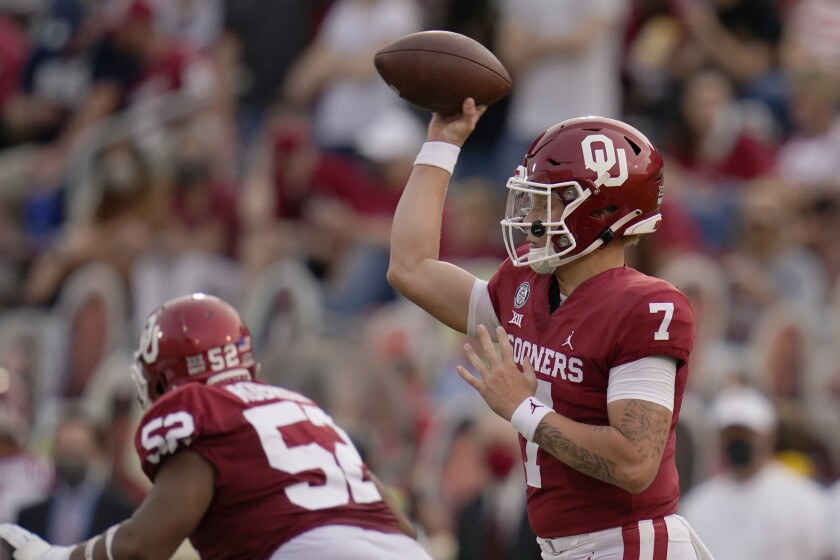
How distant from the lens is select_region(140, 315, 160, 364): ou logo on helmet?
482cm

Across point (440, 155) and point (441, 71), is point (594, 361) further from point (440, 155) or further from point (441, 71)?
point (441, 71)

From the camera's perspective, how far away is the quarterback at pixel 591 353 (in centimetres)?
389

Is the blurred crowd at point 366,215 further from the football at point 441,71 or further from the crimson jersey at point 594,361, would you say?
the crimson jersey at point 594,361

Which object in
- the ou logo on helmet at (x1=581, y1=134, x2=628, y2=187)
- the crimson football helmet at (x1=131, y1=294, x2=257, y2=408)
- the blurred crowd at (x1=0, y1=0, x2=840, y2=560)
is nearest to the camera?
the ou logo on helmet at (x1=581, y1=134, x2=628, y2=187)

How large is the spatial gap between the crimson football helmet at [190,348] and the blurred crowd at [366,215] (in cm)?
290

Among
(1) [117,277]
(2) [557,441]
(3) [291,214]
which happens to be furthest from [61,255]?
(2) [557,441]

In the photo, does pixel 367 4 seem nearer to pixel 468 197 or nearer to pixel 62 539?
pixel 468 197

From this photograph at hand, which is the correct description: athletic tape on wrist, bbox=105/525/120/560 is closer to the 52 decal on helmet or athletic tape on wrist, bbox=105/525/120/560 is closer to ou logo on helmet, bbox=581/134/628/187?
the 52 decal on helmet

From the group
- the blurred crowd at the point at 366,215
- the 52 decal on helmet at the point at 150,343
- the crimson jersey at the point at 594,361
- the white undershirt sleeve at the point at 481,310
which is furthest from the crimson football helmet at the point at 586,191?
the blurred crowd at the point at 366,215

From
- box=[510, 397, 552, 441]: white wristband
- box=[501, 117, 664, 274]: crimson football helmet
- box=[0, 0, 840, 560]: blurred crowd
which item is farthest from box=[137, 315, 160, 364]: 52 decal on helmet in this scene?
box=[0, 0, 840, 560]: blurred crowd

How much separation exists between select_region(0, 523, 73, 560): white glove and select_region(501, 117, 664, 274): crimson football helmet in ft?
5.25

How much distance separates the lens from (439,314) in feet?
14.9

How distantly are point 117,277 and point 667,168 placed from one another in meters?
3.89

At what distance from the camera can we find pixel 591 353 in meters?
3.97
